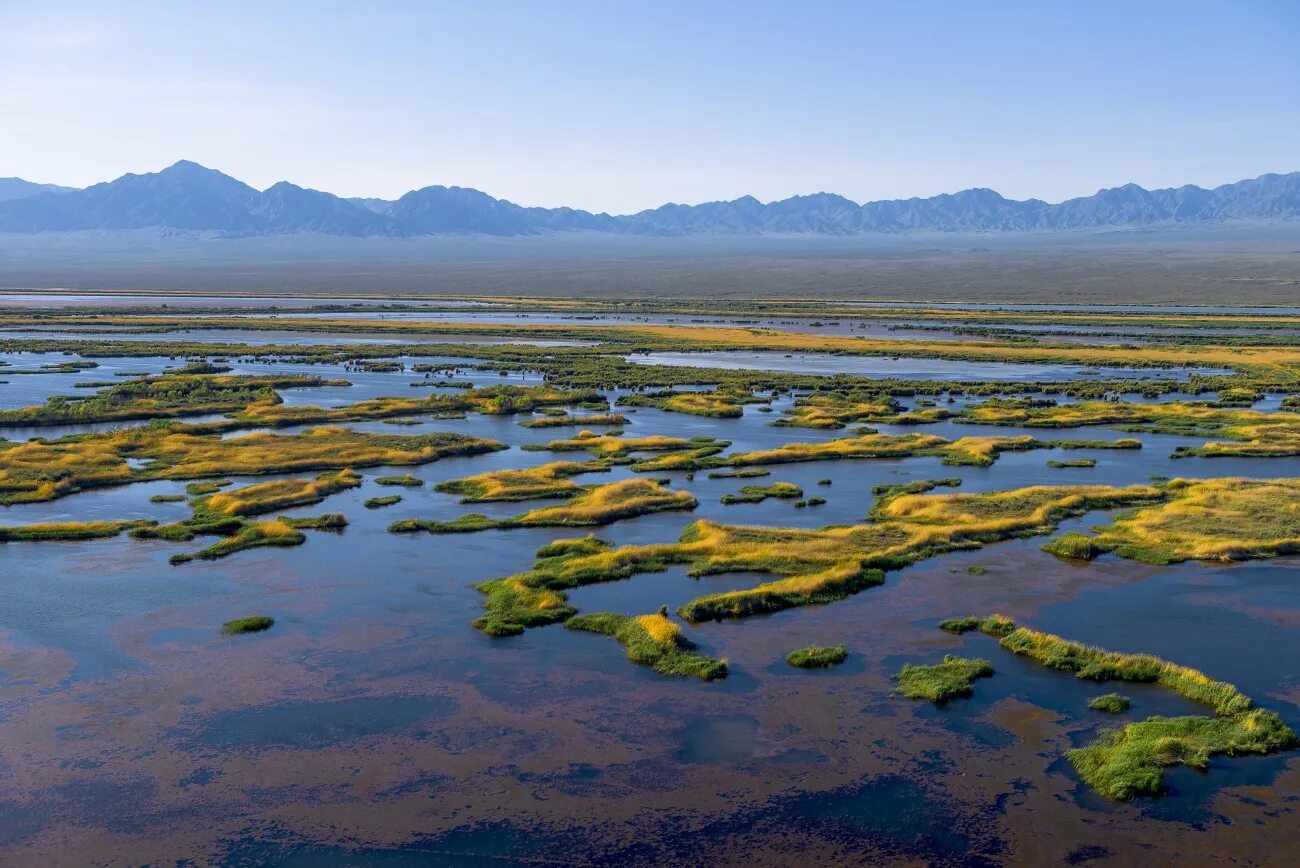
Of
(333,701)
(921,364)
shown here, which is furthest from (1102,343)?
(333,701)

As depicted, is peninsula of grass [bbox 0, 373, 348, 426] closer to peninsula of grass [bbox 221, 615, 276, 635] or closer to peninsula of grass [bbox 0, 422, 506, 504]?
peninsula of grass [bbox 0, 422, 506, 504]

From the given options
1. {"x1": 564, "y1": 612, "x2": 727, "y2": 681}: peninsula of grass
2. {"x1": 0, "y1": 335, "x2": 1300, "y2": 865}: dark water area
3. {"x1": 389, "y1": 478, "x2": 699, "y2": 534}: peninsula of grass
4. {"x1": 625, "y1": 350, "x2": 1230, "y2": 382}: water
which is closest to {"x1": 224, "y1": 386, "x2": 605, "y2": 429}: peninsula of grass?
{"x1": 625, "y1": 350, "x2": 1230, "y2": 382}: water

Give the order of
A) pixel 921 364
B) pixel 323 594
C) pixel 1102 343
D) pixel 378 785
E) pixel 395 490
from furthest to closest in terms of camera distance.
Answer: pixel 1102 343, pixel 921 364, pixel 395 490, pixel 323 594, pixel 378 785

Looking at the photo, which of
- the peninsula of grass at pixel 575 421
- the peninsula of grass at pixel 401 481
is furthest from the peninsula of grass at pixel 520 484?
the peninsula of grass at pixel 575 421

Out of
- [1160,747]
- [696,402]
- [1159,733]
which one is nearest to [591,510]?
[1159,733]

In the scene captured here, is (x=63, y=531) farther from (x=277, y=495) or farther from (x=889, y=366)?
(x=889, y=366)

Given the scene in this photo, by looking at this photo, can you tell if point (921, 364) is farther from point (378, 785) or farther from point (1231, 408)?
point (378, 785)
